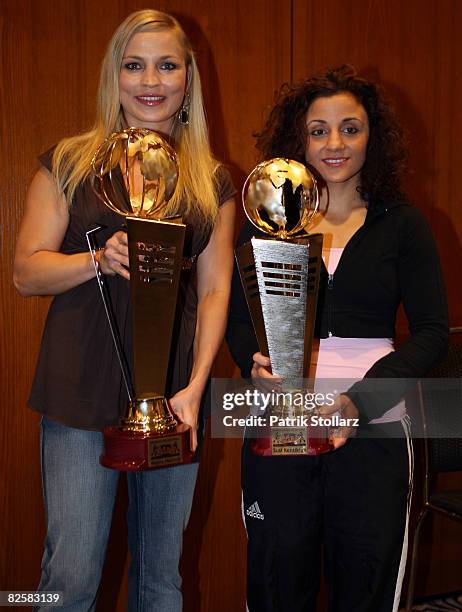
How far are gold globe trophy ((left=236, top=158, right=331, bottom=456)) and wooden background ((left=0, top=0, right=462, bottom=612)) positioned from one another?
95 centimetres

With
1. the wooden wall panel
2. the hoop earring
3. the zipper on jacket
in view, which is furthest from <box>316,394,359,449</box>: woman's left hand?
the wooden wall panel

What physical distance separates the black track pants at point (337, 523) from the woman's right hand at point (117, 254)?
508mm

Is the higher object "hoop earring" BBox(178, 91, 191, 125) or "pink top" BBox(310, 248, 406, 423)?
"hoop earring" BBox(178, 91, 191, 125)

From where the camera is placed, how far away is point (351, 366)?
1.45 metres

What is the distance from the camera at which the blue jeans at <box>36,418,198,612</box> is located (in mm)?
1315

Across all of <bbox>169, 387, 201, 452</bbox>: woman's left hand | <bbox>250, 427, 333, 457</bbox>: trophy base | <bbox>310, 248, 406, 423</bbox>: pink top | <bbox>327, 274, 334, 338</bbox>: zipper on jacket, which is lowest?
<bbox>250, 427, 333, 457</bbox>: trophy base

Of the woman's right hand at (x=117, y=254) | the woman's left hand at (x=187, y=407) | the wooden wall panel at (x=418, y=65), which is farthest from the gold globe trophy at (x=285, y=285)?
the wooden wall panel at (x=418, y=65)

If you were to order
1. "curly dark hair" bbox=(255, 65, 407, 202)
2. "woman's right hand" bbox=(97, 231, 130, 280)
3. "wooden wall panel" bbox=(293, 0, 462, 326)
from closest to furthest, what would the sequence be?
"woman's right hand" bbox=(97, 231, 130, 280)
"curly dark hair" bbox=(255, 65, 407, 202)
"wooden wall panel" bbox=(293, 0, 462, 326)

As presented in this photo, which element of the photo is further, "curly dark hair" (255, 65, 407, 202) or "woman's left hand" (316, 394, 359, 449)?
"curly dark hair" (255, 65, 407, 202)

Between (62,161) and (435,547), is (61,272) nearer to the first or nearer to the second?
(62,161)

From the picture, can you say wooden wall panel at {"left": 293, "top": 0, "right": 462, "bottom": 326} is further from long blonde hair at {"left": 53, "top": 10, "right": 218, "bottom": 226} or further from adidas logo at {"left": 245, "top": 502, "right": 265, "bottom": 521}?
adidas logo at {"left": 245, "top": 502, "right": 265, "bottom": 521}

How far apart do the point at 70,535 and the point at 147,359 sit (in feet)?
1.20

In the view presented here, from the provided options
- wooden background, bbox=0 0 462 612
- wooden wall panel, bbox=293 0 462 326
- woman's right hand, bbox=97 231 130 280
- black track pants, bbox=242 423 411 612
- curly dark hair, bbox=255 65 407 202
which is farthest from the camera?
wooden wall panel, bbox=293 0 462 326

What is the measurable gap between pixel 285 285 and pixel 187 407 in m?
0.29
